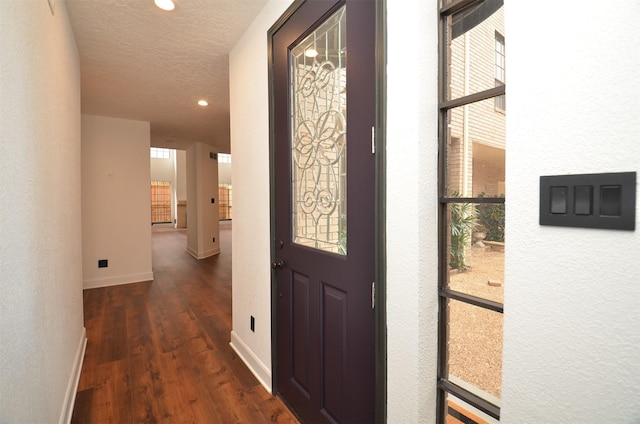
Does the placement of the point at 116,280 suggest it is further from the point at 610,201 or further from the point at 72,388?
the point at 610,201

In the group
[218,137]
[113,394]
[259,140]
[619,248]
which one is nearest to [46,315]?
[113,394]

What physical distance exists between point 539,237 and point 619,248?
0.15 m

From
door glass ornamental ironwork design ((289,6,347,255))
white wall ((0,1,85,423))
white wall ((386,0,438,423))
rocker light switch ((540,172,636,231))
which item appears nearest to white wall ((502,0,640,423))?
rocker light switch ((540,172,636,231))

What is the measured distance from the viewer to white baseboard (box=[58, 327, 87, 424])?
1.71 meters

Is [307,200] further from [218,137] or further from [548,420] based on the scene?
[218,137]

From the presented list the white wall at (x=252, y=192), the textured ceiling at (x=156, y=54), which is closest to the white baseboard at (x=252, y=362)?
the white wall at (x=252, y=192)

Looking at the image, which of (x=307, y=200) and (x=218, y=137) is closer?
(x=307, y=200)

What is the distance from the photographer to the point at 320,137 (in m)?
1.57

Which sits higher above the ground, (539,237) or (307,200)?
(307,200)

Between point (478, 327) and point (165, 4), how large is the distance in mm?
2487

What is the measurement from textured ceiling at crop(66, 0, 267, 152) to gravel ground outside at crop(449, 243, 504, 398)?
207cm

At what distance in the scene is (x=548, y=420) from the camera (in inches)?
29.9

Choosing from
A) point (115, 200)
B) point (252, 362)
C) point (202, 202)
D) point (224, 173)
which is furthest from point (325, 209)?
point (224, 173)

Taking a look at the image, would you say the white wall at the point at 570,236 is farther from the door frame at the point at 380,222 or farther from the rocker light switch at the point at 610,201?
the door frame at the point at 380,222
